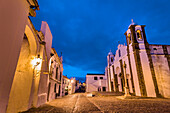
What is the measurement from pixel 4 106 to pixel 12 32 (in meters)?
1.75

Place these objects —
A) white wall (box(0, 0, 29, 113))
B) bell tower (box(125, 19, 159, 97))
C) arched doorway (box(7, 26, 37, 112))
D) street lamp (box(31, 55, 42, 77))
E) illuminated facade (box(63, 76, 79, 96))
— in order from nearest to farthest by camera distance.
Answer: white wall (box(0, 0, 29, 113)) → arched doorway (box(7, 26, 37, 112)) → street lamp (box(31, 55, 42, 77)) → bell tower (box(125, 19, 159, 97)) → illuminated facade (box(63, 76, 79, 96))

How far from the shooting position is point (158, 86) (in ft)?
42.0

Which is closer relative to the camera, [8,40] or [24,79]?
[8,40]

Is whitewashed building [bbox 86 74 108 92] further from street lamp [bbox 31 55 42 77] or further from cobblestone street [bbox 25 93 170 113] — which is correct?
street lamp [bbox 31 55 42 77]

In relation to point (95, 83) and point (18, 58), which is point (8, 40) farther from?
point (95, 83)

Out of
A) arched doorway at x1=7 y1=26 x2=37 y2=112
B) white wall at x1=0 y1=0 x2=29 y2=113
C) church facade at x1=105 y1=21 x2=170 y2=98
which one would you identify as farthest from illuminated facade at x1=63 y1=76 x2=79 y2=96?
white wall at x1=0 y1=0 x2=29 y2=113

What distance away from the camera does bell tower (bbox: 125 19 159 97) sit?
12375mm

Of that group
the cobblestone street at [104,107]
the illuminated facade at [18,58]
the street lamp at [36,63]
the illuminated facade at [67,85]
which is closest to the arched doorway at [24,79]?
the illuminated facade at [18,58]

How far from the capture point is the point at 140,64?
43.7 feet

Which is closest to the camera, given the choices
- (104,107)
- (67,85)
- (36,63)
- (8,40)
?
(8,40)

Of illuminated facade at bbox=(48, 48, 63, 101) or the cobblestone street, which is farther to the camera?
illuminated facade at bbox=(48, 48, 63, 101)

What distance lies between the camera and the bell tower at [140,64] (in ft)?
40.6

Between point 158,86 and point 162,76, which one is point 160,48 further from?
point 158,86

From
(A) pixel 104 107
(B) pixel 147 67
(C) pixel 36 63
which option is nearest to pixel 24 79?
(C) pixel 36 63
